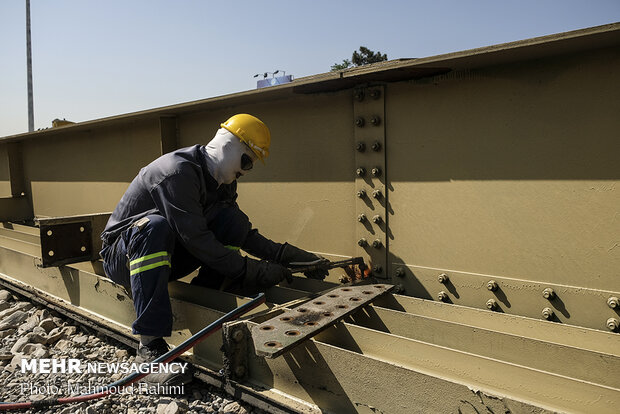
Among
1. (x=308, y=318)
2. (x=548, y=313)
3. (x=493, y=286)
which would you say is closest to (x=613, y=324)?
(x=548, y=313)

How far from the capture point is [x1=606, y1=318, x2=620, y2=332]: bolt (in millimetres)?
2162

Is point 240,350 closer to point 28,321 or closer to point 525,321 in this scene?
point 525,321

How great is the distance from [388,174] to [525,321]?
117 cm

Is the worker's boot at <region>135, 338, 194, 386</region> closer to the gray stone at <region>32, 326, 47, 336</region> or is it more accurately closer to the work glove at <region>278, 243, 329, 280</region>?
the work glove at <region>278, 243, 329, 280</region>

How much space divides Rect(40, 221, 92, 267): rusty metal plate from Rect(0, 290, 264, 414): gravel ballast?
0.49 metres

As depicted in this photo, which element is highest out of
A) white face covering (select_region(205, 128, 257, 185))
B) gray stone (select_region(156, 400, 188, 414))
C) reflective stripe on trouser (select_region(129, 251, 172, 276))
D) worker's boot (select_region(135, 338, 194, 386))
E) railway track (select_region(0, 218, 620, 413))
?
white face covering (select_region(205, 128, 257, 185))

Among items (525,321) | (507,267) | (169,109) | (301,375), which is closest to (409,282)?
(507,267)

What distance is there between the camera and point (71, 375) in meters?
2.87

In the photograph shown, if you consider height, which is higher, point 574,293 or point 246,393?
point 574,293

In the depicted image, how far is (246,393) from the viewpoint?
2.22 metres

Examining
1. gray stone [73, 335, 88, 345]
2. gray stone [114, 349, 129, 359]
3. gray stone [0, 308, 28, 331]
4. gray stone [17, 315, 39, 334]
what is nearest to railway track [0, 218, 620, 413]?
gray stone [114, 349, 129, 359]

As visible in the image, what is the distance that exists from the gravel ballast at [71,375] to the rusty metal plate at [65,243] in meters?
0.49

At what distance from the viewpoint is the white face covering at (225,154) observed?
2.84m

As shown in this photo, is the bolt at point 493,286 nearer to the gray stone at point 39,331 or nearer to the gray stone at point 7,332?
the gray stone at point 39,331
